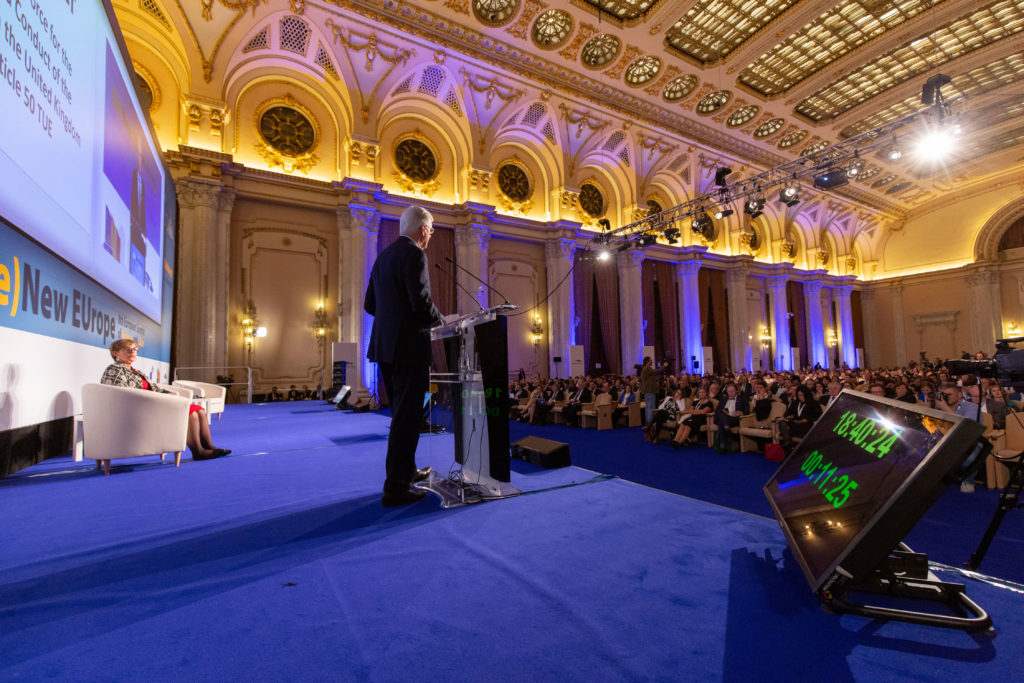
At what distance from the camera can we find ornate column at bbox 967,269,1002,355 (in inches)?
821

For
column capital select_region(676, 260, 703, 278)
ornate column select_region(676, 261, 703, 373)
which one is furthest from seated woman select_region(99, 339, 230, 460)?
column capital select_region(676, 260, 703, 278)

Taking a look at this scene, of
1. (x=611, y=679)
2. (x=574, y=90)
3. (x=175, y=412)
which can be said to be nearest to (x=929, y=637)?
(x=611, y=679)

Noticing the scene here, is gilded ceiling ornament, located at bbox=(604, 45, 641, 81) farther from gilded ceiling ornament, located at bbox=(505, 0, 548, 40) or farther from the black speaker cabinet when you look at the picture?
the black speaker cabinet

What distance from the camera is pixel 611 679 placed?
1171 mm

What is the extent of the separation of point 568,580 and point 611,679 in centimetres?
55

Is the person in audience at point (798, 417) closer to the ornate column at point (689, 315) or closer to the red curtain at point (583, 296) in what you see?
the red curtain at point (583, 296)

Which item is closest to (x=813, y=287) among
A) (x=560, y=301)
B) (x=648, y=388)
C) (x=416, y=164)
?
(x=560, y=301)

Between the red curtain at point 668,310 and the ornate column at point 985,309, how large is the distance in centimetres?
1541

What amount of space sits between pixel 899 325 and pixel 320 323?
30.0 metres

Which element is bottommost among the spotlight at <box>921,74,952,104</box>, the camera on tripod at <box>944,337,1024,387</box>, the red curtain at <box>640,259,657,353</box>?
the camera on tripod at <box>944,337,1024,387</box>

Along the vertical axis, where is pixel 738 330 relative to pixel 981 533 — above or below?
above

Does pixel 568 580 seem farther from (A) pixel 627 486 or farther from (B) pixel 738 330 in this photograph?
(B) pixel 738 330

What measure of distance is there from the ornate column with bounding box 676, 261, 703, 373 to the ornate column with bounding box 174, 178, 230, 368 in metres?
16.8

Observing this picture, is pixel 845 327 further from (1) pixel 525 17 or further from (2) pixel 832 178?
(1) pixel 525 17
